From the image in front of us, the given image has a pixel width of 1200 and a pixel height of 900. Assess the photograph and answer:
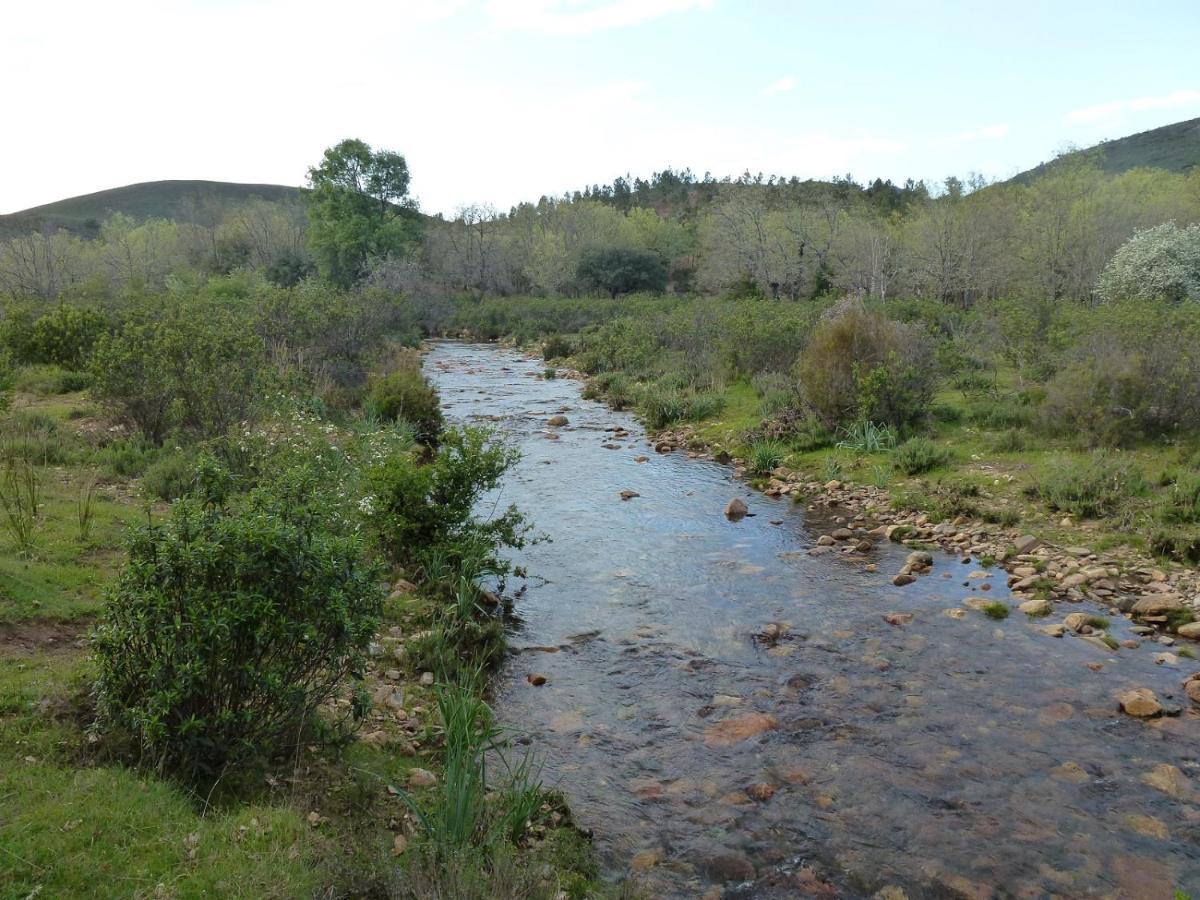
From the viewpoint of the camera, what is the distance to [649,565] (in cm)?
954

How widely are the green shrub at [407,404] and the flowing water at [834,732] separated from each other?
669 centimetres

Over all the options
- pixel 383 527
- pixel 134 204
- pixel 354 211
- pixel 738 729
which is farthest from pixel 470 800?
pixel 134 204

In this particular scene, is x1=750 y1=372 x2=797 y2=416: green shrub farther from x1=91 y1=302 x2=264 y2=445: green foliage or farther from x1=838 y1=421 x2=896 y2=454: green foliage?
x1=91 y1=302 x2=264 y2=445: green foliage

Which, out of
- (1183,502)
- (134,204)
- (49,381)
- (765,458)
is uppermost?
(134,204)

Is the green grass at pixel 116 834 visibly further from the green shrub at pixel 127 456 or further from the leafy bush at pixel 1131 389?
the leafy bush at pixel 1131 389

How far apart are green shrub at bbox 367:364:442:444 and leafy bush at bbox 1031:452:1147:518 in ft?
33.7

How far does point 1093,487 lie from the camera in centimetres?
988

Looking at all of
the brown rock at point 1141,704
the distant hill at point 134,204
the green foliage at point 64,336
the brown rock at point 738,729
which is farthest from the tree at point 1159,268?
the distant hill at point 134,204

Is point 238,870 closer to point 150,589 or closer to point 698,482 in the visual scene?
point 150,589

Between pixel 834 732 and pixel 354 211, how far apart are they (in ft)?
155

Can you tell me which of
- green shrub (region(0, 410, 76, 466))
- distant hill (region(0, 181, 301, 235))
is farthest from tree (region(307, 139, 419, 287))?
distant hill (region(0, 181, 301, 235))

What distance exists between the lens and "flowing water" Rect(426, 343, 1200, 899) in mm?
4562

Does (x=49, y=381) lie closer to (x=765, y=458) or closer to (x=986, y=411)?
(x=765, y=458)

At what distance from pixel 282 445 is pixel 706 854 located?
6.83 m
